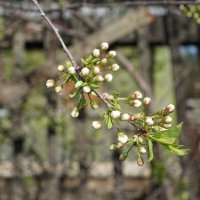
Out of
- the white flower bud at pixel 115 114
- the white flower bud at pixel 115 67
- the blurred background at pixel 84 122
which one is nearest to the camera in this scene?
the white flower bud at pixel 115 114

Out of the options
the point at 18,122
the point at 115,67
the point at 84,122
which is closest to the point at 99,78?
the point at 115,67

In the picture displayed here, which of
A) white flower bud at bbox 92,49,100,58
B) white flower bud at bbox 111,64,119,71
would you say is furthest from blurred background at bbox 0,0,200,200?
white flower bud at bbox 92,49,100,58

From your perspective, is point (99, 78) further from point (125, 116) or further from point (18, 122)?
point (18, 122)

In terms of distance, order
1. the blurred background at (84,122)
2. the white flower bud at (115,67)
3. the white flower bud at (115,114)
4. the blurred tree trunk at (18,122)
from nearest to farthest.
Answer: the white flower bud at (115,114) → the white flower bud at (115,67) → the blurred background at (84,122) → the blurred tree trunk at (18,122)

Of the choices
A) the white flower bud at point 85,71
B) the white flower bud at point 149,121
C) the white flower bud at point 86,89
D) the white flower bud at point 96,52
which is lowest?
the white flower bud at point 149,121

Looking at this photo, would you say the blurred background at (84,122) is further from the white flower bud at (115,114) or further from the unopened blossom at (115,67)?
the white flower bud at (115,114)

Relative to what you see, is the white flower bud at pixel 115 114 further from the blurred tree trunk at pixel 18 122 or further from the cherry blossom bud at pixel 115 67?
the blurred tree trunk at pixel 18 122

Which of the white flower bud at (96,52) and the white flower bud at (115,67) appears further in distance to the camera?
the white flower bud at (115,67)

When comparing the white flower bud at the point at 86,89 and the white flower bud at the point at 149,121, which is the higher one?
the white flower bud at the point at 86,89

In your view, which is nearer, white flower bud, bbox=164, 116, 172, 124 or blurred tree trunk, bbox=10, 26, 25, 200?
white flower bud, bbox=164, 116, 172, 124

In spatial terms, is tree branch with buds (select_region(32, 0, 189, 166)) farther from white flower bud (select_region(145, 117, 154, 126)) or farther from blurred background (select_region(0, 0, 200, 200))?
blurred background (select_region(0, 0, 200, 200))

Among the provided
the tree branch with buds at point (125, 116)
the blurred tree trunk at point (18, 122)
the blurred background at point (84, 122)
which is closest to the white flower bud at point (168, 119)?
the tree branch with buds at point (125, 116)

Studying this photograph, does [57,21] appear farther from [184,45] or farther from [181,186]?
[181,186]

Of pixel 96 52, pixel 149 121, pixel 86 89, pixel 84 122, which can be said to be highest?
pixel 84 122
